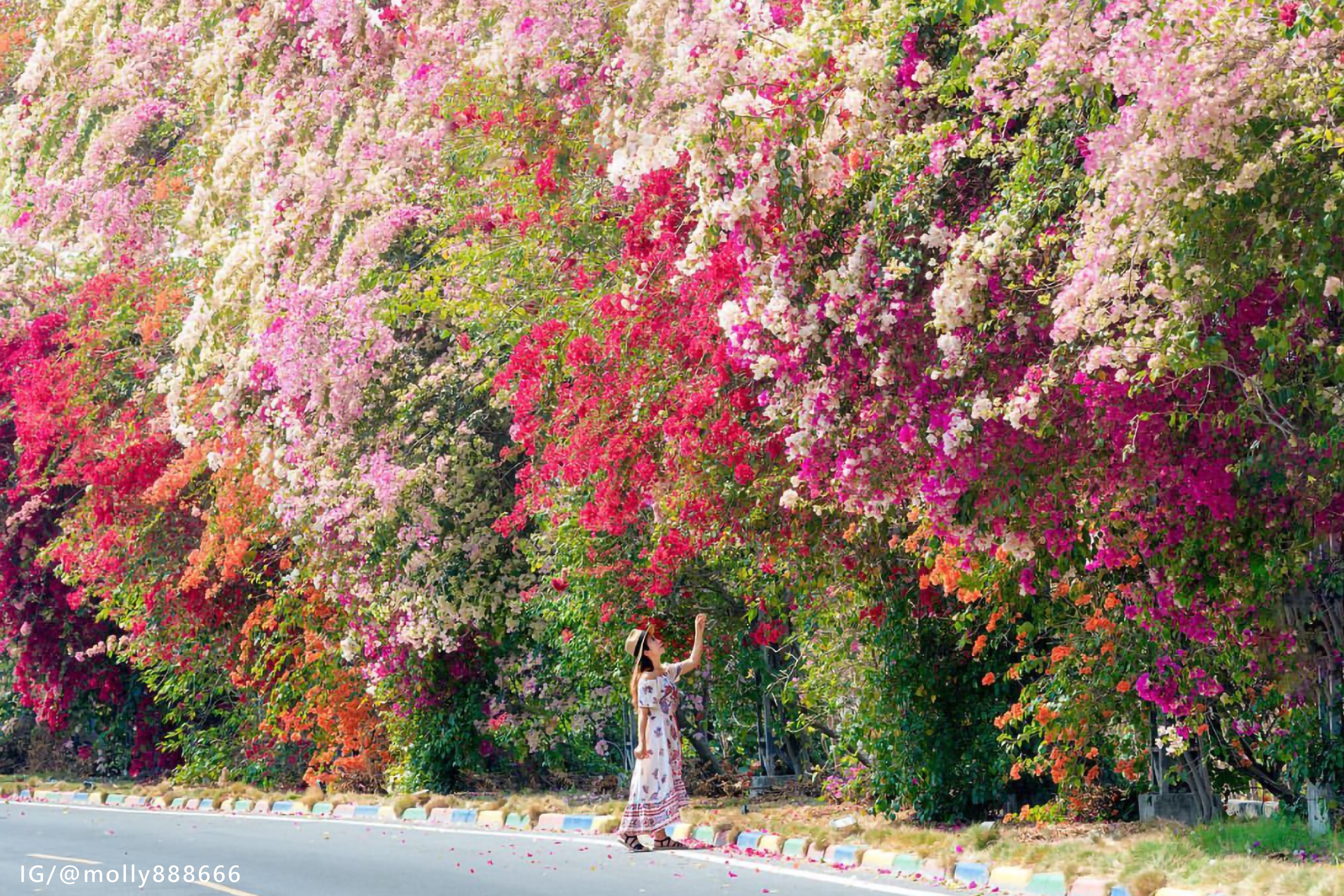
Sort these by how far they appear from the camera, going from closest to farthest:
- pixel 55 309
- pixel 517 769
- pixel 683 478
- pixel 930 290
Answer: pixel 930 290 < pixel 683 478 < pixel 517 769 < pixel 55 309

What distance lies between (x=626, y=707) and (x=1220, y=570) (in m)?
10.8

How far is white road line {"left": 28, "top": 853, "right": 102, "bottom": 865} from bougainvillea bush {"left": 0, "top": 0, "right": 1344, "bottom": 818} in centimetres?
562

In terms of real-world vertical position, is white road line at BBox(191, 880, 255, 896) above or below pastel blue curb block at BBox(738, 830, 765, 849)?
below

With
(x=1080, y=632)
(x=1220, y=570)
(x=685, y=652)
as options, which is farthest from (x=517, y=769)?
(x=1220, y=570)

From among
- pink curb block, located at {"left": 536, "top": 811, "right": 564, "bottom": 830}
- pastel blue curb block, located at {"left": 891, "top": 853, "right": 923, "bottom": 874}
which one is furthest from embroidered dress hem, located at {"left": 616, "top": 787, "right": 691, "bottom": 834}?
pink curb block, located at {"left": 536, "top": 811, "right": 564, "bottom": 830}

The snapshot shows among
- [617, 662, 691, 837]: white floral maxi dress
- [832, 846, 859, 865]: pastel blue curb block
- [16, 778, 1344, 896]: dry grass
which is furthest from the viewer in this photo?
[617, 662, 691, 837]: white floral maxi dress

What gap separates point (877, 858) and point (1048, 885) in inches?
95.3

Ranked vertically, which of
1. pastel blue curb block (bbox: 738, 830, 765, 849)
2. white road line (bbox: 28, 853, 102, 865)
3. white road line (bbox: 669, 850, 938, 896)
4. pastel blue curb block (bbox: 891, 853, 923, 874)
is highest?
pastel blue curb block (bbox: 738, 830, 765, 849)

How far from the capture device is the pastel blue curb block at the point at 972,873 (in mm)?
12914

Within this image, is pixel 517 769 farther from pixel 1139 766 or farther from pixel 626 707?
pixel 1139 766

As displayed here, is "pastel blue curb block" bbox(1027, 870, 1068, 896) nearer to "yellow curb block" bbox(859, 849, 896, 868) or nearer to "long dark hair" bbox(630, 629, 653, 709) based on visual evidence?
"yellow curb block" bbox(859, 849, 896, 868)

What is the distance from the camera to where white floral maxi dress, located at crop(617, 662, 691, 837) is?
634 inches

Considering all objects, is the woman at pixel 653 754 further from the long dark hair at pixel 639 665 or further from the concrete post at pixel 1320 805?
the concrete post at pixel 1320 805

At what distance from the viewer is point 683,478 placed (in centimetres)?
1619
